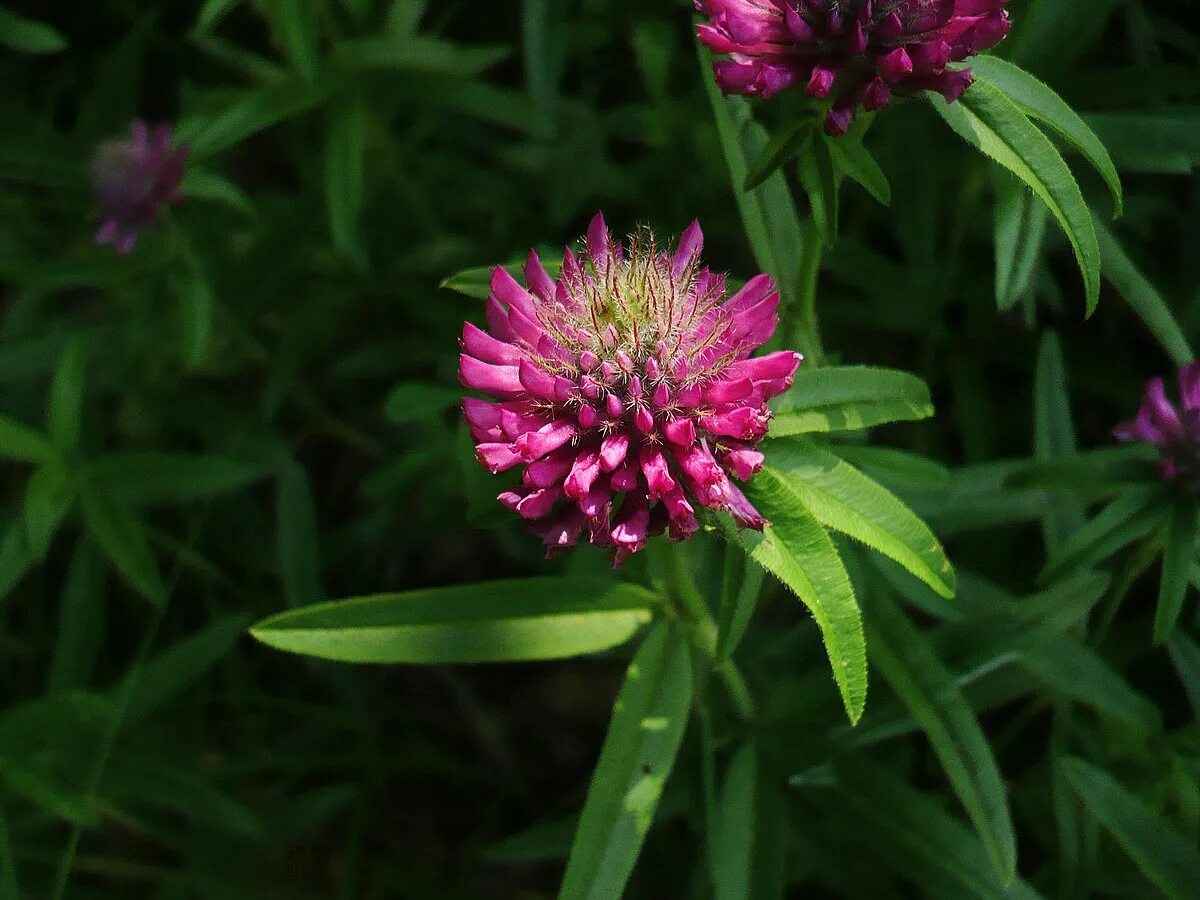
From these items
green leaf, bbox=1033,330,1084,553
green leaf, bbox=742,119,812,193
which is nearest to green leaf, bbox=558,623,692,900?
green leaf, bbox=742,119,812,193

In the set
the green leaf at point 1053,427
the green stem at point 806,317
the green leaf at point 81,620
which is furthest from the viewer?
Answer: the green leaf at point 81,620

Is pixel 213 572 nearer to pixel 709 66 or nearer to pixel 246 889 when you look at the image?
pixel 246 889

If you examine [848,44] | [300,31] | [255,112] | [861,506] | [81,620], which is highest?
[300,31]

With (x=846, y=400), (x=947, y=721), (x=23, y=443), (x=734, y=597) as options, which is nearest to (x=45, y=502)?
(x=23, y=443)

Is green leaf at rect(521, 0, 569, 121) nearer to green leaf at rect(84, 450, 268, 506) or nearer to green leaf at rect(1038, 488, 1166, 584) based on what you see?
green leaf at rect(84, 450, 268, 506)

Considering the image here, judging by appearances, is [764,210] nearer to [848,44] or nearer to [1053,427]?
[848,44]

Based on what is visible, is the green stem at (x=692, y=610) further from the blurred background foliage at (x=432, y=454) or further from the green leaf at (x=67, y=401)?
the green leaf at (x=67, y=401)

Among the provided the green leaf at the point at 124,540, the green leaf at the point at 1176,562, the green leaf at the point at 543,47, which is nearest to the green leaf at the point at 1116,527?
the green leaf at the point at 1176,562
